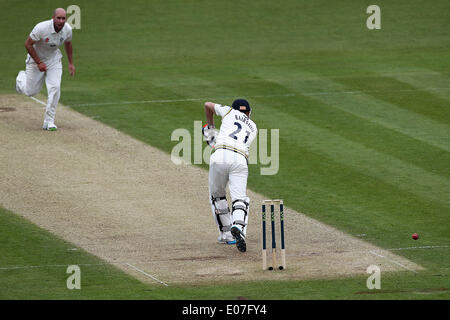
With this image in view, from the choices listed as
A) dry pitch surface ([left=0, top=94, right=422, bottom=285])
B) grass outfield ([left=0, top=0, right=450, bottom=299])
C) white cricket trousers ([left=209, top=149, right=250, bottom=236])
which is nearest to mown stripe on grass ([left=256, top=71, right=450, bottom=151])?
grass outfield ([left=0, top=0, right=450, bottom=299])

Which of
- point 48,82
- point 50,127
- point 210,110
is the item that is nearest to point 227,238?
point 210,110

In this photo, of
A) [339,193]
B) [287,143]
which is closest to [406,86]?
[287,143]

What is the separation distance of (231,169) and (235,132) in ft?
2.07

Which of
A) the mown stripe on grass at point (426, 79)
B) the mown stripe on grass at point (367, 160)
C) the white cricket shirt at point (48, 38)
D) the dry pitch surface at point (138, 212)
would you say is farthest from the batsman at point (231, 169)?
the mown stripe on grass at point (426, 79)

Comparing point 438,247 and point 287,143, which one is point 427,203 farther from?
point 287,143

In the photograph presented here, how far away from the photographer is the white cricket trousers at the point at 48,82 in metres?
19.5

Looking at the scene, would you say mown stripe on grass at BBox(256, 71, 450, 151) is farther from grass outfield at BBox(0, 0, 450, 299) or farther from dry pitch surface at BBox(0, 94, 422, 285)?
dry pitch surface at BBox(0, 94, 422, 285)

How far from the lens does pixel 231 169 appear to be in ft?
44.6

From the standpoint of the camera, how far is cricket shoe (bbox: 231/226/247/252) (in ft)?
42.9

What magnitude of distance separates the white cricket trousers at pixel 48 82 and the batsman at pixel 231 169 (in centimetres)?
605

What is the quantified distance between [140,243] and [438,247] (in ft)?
14.3

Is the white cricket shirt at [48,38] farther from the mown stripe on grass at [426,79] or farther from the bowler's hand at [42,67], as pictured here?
the mown stripe on grass at [426,79]

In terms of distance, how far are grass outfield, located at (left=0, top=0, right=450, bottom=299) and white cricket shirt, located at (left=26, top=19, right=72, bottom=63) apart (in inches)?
88.1

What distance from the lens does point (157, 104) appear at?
22328 mm
